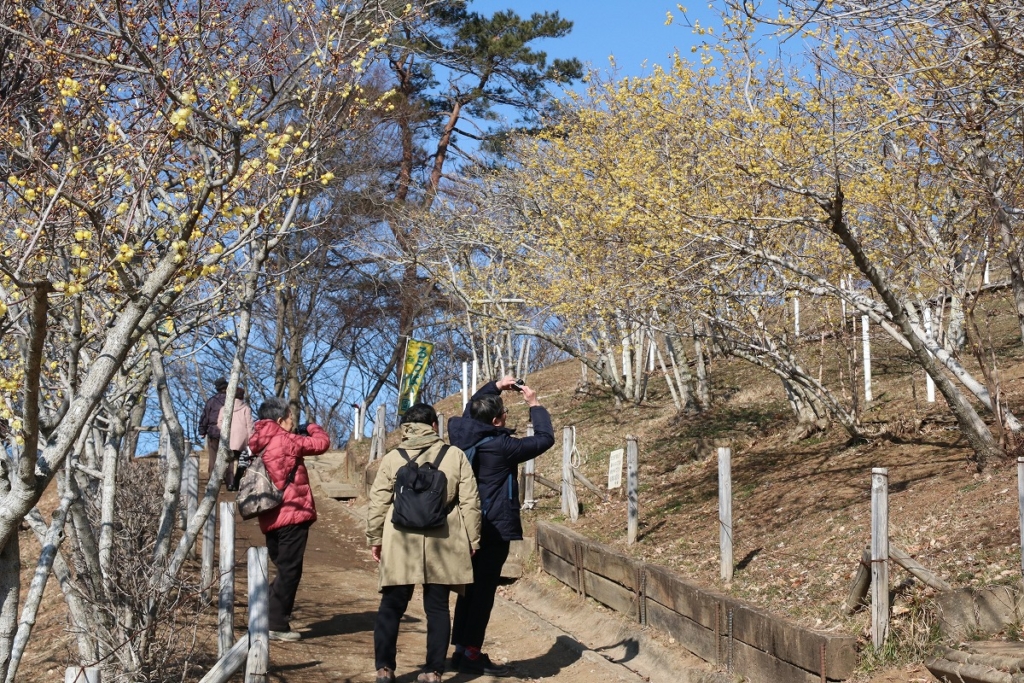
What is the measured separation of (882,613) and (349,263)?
22.5 meters

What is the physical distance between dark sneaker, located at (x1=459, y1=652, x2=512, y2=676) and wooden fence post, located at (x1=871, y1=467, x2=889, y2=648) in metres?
2.41

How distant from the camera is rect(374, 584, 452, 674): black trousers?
640cm

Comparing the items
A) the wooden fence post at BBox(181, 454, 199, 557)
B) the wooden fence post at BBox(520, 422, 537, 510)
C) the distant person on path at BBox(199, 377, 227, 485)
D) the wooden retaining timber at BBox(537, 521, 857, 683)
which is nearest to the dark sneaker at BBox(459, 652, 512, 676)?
the wooden retaining timber at BBox(537, 521, 857, 683)

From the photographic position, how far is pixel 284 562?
7867 mm

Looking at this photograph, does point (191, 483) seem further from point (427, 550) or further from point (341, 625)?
point (427, 550)

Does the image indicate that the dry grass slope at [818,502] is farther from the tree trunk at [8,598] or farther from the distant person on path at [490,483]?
the tree trunk at [8,598]

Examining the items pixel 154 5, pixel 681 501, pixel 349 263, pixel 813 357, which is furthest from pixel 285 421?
pixel 349 263

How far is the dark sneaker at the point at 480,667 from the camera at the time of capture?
713cm

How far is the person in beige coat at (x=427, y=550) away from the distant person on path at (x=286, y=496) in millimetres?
1479

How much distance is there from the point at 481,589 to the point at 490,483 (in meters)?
0.71

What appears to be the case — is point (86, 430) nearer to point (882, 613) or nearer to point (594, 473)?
point (882, 613)

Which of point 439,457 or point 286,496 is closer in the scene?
point 439,457

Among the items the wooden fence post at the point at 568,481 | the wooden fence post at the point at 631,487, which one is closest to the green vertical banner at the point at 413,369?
the wooden fence post at the point at 568,481

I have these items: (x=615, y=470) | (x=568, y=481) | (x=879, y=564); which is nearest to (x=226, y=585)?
(x=879, y=564)
